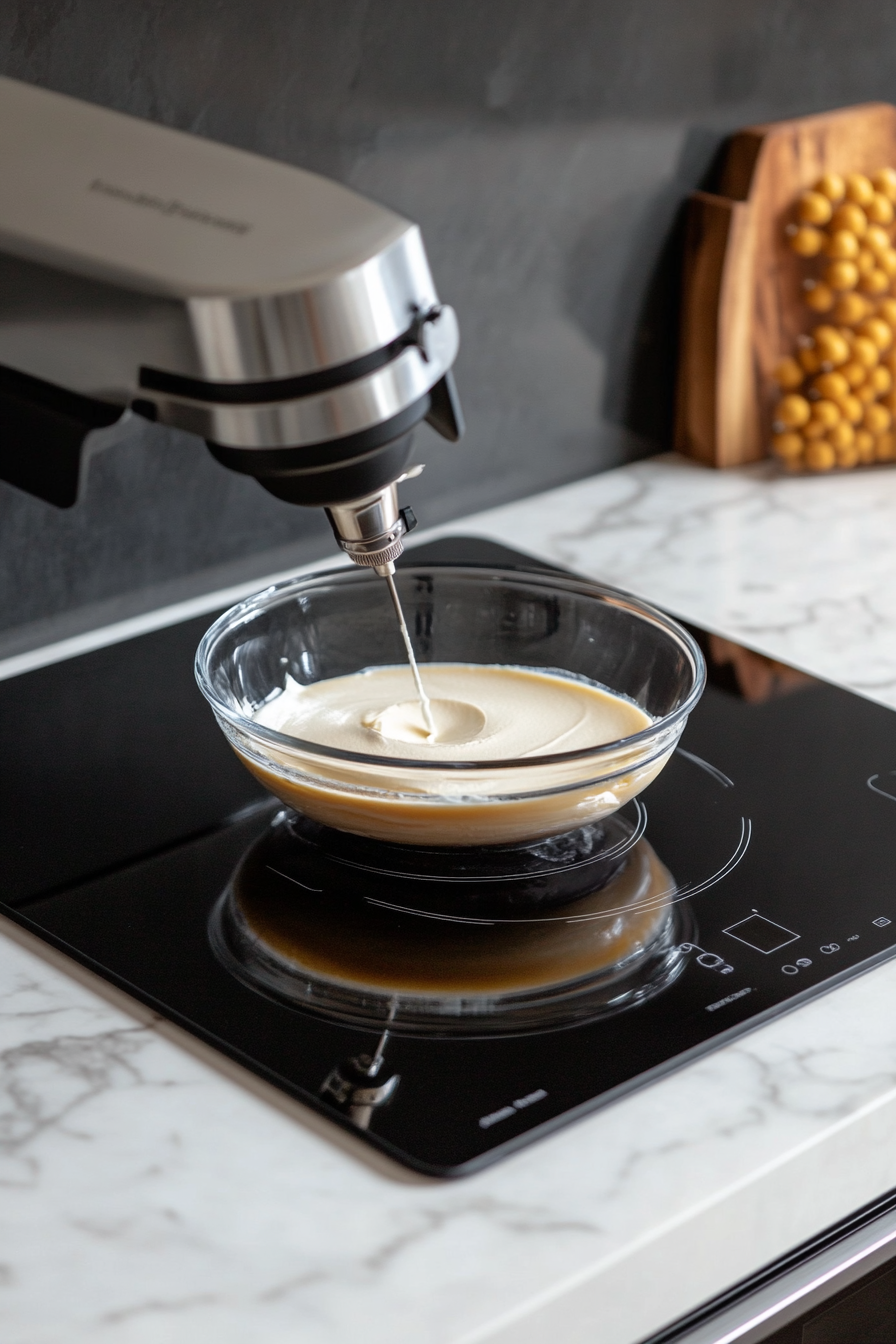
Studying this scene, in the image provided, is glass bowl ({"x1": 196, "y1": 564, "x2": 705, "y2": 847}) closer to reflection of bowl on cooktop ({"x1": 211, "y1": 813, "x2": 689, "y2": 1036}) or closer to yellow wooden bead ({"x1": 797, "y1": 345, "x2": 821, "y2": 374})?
reflection of bowl on cooktop ({"x1": 211, "y1": 813, "x2": 689, "y2": 1036})

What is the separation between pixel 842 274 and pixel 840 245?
0.02 meters

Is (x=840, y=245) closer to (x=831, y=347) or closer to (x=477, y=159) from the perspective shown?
(x=831, y=347)

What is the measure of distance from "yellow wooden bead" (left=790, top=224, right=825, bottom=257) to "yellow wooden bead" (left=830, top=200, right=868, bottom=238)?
0.05 feet

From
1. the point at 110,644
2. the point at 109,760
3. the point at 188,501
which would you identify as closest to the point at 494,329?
the point at 188,501

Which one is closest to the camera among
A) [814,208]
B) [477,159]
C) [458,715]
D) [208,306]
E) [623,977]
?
[208,306]

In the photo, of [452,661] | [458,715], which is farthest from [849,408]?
[458,715]

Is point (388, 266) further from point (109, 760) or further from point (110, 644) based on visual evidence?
point (110, 644)

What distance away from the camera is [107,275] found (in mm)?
616

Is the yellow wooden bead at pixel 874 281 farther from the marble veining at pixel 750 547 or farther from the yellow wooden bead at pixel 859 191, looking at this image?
the marble veining at pixel 750 547

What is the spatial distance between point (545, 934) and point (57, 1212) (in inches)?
10.4

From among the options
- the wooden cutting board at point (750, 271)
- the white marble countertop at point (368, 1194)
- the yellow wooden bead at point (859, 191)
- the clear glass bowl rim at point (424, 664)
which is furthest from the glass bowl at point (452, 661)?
the yellow wooden bead at point (859, 191)

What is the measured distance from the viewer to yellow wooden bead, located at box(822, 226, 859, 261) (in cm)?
135

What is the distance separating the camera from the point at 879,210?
53.6 inches

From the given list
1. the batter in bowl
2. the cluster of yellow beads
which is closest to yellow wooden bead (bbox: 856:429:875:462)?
the cluster of yellow beads
